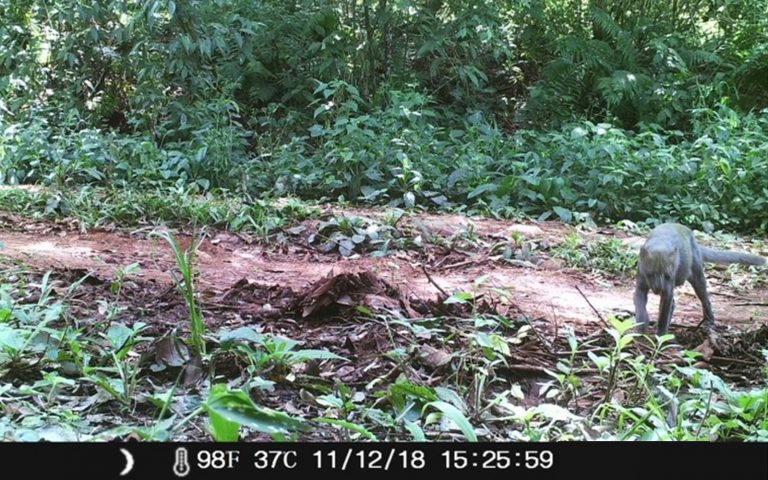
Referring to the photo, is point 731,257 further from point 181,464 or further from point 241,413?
point 181,464

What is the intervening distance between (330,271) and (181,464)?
2784 millimetres

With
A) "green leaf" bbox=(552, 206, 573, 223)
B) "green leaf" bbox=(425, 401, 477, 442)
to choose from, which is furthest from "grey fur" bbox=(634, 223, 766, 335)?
"green leaf" bbox=(552, 206, 573, 223)

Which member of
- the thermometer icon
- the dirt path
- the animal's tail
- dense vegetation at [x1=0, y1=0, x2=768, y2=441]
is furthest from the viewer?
the animal's tail

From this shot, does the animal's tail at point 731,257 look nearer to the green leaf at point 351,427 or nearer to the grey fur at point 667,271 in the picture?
the grey fur at point 667,271

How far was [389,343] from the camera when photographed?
318 centimetres

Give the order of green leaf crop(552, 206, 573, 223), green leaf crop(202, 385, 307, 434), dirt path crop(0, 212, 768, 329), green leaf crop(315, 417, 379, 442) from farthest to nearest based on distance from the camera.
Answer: green leaf crop(552, 206, 573, 223) < dirt path crop(0, 212, 768, 329) < green leaf crop(315, 417, 379, 442) < green leaf crop(202, 385, 307, 434)

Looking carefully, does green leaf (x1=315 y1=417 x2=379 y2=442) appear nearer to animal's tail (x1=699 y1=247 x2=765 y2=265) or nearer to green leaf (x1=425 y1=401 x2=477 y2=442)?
green leaf (x1=425 y1=401 x2=477 y2=442)

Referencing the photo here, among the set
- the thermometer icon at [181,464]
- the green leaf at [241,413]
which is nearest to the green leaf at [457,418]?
the green leaf at [241,413]

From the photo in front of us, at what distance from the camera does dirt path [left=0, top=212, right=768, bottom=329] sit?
436 centimetres

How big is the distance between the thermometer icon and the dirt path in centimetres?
222

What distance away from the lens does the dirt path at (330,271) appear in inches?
171

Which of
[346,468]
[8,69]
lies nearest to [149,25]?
[8,69]

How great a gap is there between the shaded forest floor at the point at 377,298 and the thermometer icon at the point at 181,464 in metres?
0.53

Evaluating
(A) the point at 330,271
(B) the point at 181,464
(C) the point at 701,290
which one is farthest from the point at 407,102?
(B) the point at 181,464
